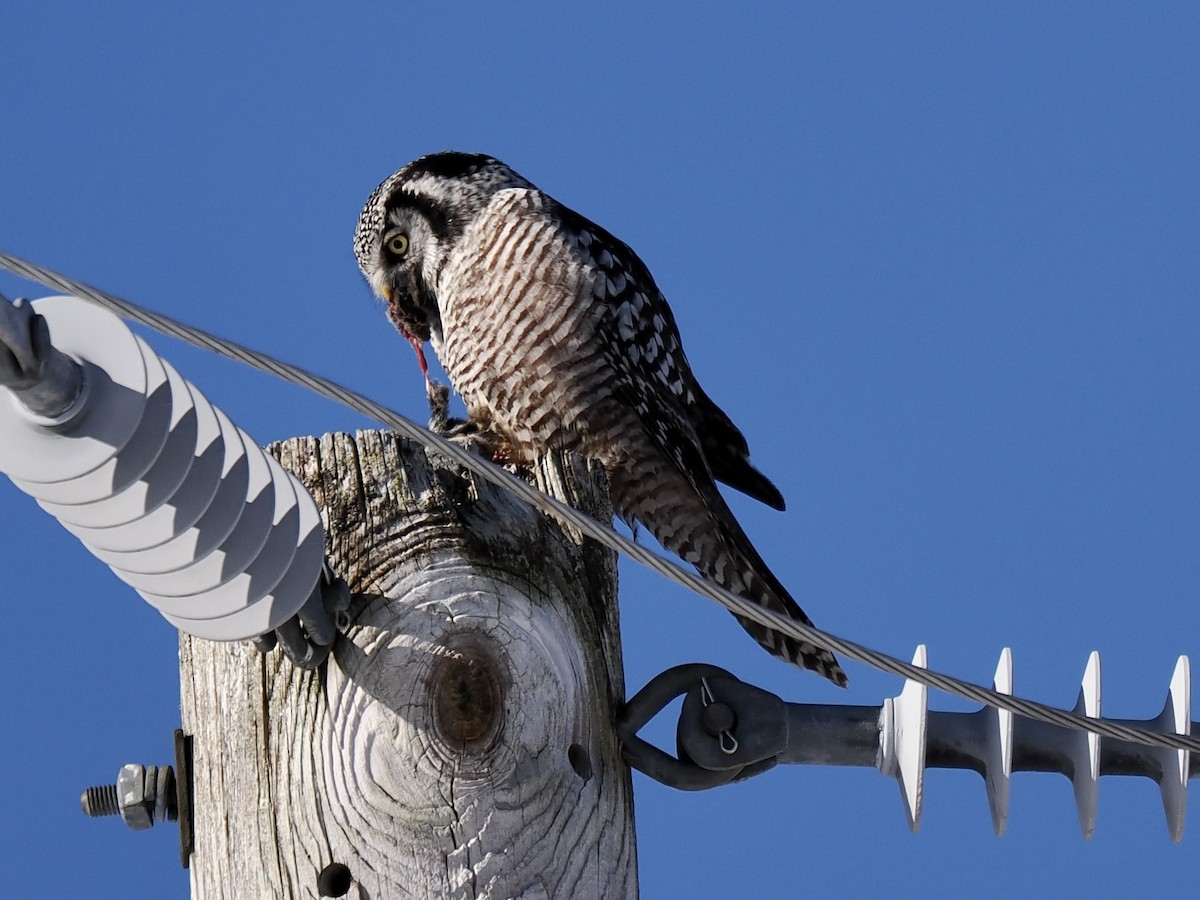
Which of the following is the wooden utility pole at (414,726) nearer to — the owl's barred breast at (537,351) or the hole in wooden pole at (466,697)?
the hole in wooden pole at (466,697)

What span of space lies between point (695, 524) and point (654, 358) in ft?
1.76

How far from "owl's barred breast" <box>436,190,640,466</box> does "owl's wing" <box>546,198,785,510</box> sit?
0.07m

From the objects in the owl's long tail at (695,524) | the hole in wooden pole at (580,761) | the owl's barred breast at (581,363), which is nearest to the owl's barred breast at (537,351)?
the owl's barred breast at (581,363)

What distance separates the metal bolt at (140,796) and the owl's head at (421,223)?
8.50 ft

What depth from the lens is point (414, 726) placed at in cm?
212

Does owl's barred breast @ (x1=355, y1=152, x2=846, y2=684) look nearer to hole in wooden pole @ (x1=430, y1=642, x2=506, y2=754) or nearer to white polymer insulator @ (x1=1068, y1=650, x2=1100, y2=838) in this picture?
white polymer insulator @ (x1=1068, y1=650, x2=1100, y2=838)

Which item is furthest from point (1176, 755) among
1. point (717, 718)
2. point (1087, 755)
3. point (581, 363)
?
point (581, 363)

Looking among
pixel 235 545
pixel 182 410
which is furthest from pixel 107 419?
pixel 235 545

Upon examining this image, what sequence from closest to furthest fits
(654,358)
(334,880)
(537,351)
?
(334,880) < (537,351) < (654,358)

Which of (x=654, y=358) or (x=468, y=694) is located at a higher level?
(x=654, y=358)

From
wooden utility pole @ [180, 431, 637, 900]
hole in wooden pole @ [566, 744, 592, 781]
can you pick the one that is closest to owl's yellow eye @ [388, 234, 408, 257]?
wooden utility pole @ [180, 431, 637, 900]

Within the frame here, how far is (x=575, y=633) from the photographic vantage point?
239cm

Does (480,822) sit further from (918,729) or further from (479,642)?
(918,729)

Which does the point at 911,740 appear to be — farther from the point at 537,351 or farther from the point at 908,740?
the point at 537,351
